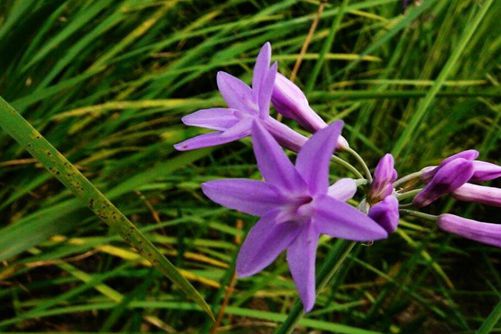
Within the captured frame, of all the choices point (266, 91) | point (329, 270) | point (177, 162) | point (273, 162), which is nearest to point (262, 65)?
point (266, 91)

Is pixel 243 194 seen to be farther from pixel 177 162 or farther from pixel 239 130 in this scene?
pixel 177 162

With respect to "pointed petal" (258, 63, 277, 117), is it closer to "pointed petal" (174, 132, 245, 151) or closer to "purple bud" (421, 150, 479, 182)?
"pointed petal" (174, 132, 245, 151)

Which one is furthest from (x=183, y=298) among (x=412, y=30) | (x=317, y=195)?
(x=412, y=30)

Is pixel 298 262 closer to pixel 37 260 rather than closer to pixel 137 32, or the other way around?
pixel 37 260

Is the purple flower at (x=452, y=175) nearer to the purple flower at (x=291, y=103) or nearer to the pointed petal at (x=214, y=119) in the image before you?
the purple flower at (x=291, y=103)

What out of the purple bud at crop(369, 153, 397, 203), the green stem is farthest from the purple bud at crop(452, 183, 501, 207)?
the green stem

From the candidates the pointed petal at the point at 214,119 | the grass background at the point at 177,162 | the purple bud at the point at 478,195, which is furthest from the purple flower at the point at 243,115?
the grass background at the point at 177,162

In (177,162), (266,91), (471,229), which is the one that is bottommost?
(471,229)
